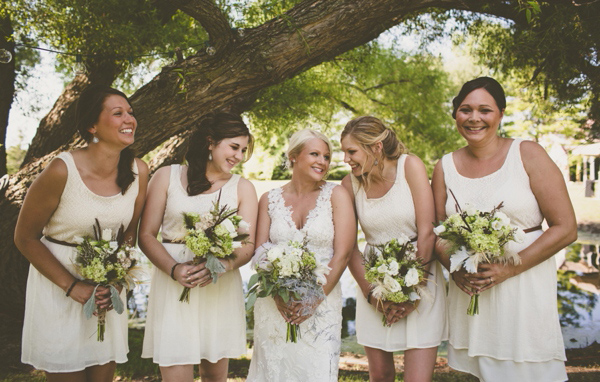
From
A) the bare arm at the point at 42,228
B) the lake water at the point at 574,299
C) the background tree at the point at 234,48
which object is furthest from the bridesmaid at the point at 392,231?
the lake water at the point at 574,299

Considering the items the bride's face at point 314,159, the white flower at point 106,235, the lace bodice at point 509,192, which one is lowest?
the white flower at point 106,235

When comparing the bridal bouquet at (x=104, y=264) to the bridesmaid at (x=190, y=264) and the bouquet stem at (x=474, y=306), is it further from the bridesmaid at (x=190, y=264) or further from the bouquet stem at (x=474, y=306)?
the bouquet stem at (x=474, y=306)

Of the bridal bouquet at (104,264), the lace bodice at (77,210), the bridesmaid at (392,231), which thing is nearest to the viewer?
the bridal bouquet at (104,264)

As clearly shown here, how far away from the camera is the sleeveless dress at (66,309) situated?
343 cm

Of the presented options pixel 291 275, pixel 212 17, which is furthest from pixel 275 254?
pixel 212 17

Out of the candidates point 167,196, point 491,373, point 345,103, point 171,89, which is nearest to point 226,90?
point 171,89

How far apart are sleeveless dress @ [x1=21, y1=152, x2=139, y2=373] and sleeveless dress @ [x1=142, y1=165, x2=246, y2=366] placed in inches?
14.5

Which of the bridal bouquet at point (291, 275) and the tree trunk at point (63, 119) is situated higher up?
the tree trunk at point (63, 119)

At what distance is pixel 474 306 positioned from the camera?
11.4ft

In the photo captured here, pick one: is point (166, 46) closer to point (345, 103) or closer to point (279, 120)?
point (279, 120)

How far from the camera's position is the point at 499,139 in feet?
12.2

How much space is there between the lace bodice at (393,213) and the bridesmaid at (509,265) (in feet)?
0.97

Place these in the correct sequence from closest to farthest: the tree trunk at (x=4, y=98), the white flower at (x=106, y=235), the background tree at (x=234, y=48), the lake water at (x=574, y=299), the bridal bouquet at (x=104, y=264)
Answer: the bridal bouquet at (x=104, y=264)
the white flower at (x=106, y=235)
the background tree at (x=234, y=48)
the tree trunk at (x=4, y=98)
the lake water at (x=574, y=299)

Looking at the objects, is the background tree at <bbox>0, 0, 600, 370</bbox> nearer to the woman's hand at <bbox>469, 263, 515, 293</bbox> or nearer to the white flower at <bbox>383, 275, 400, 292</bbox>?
the woman's hand at <bbox>469, 263, 515, 293</bbox>
